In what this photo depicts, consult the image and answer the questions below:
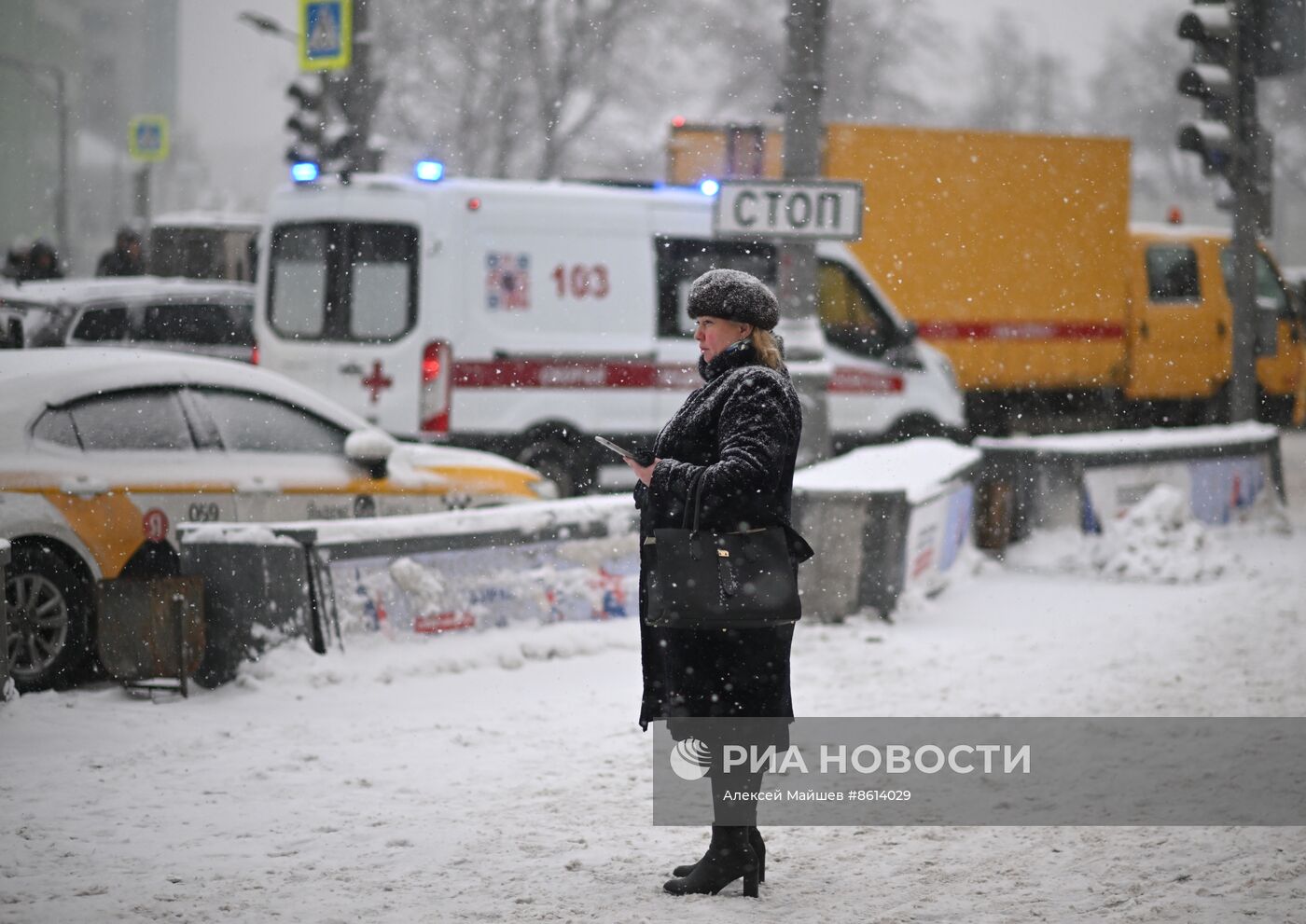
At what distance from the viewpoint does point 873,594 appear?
870 cm

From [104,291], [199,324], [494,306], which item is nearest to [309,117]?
[199,324]

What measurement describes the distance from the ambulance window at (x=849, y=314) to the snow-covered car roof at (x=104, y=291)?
16.8 feet

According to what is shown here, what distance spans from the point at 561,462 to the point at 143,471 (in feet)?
17.3

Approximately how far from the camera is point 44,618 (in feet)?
23.4

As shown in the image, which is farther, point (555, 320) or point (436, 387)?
point (555, 320)

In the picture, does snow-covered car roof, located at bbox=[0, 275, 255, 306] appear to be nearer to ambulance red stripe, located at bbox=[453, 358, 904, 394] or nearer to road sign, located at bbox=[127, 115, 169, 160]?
ambulance red stripe, located at bbox=[453, 358, 904, 394]

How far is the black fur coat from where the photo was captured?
4.38 m

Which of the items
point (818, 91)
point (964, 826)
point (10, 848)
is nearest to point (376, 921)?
point (10, 848)

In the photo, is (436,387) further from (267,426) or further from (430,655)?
(430,655)

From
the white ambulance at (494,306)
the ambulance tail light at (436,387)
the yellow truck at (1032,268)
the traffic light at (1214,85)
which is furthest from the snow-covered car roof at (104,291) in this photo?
the traffic light at (1214,85)

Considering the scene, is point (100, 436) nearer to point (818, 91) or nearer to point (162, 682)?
point (162, 682)

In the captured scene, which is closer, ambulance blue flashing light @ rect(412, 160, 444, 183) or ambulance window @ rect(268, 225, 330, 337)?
ambulance blue flashing light @ rect(412, 160, 444, 183)

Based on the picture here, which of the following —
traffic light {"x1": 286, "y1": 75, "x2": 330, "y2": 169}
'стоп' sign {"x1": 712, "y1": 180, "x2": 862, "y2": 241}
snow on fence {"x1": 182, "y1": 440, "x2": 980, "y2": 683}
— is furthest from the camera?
traffic light {"x1": 286, "y1": 75, "x2": 330, "y2": 169}

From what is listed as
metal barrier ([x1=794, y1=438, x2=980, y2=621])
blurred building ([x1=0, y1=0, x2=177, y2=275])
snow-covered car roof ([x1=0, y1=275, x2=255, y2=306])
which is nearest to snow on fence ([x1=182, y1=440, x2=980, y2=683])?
metal barrier ([x1=794, y1=438, x2=980, y2=621])
